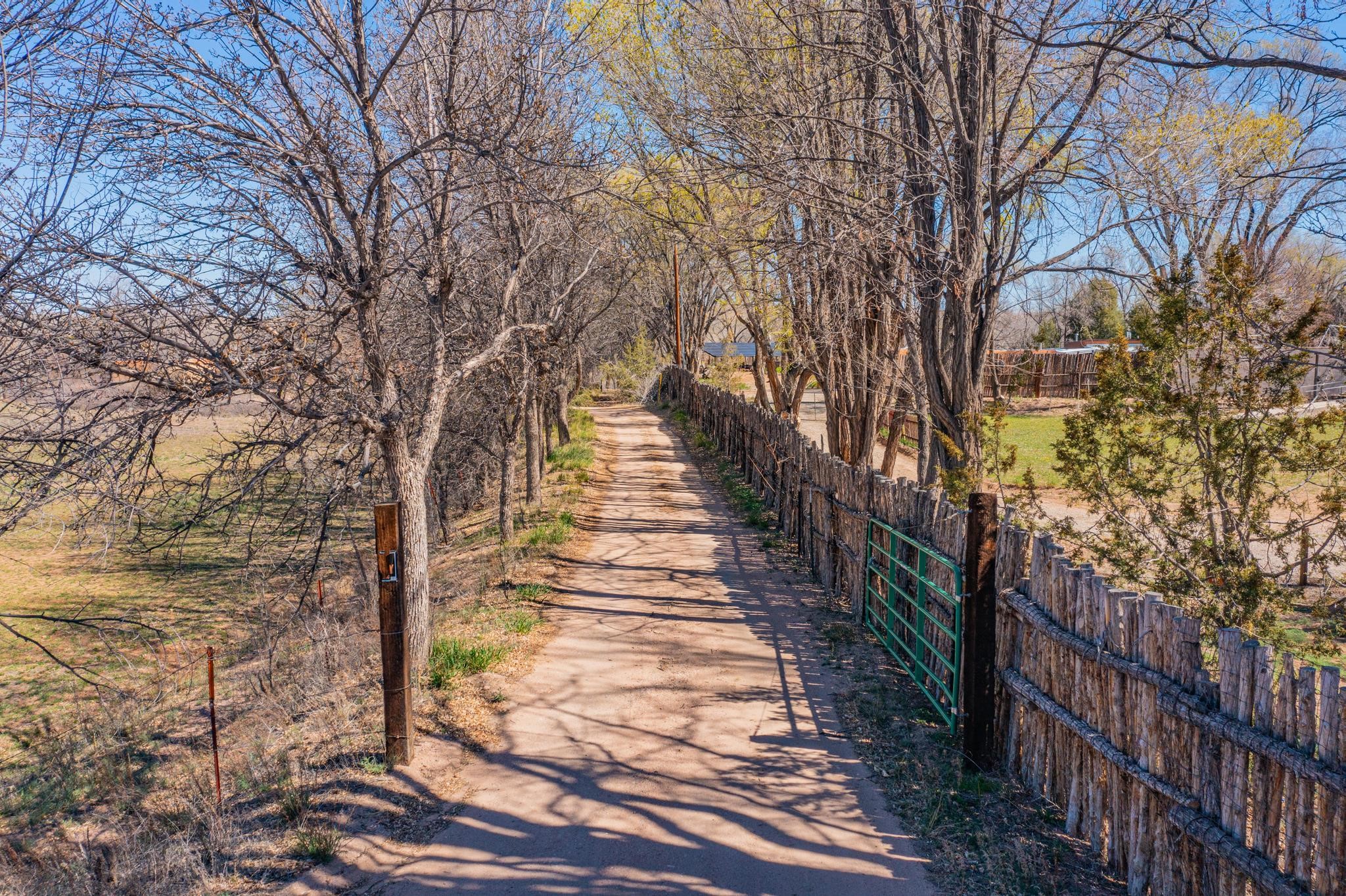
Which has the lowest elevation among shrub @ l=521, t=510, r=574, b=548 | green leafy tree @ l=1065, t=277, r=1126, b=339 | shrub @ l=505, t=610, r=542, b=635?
shrub @ l=505, t=610, r=542, b=635

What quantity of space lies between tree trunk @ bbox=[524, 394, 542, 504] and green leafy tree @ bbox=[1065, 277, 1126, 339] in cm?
902

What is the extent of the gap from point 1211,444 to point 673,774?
508 cm

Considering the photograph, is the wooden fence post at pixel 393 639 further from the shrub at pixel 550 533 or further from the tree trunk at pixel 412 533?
the shrub at pixel 550 533

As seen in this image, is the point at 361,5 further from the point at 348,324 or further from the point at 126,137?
the point at 348,324

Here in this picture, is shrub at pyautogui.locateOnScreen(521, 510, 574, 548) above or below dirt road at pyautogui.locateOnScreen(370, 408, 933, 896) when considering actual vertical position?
above

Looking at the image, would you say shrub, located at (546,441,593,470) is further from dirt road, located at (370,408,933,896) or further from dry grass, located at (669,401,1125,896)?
dry grass, located at (669,401,1125,896)

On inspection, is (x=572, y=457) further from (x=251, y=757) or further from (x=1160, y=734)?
(x=1160, y=734)

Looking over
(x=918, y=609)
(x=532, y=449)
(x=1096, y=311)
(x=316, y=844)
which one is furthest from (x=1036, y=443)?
(x=316, y=844)

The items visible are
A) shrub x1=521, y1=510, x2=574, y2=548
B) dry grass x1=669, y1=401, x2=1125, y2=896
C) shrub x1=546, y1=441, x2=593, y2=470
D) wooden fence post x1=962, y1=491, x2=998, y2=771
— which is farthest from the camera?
shrub x1=546, y1=441, x2=593, y2=470

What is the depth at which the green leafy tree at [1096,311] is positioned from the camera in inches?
393

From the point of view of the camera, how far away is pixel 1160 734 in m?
4.19

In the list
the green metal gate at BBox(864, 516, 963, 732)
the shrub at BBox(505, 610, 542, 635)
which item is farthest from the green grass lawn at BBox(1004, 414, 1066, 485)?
the shrub at BBox(505, 610, 542, 635)

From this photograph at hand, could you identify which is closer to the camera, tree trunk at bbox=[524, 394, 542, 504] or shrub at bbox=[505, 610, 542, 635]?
shrub at bbox=[505, 610, 542, 635]

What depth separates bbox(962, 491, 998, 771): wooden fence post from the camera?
582 centimetres
